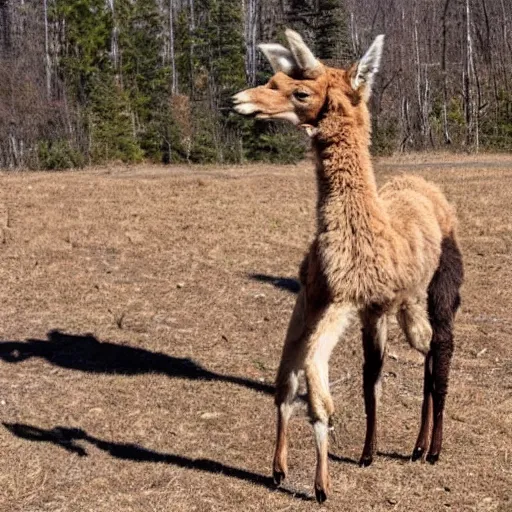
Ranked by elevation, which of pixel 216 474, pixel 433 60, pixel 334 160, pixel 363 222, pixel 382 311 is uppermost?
pixel 433 60

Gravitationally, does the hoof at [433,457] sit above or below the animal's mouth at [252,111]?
below

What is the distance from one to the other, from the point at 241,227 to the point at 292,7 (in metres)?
28.5

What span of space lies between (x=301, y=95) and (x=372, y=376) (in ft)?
6.08

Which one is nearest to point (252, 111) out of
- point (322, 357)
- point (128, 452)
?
point (322, 357)

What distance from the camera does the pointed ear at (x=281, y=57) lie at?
A: 421cm

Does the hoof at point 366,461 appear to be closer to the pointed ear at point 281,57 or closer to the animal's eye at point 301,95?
the animal's eye at point 301,95

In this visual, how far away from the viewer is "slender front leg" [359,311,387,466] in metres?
4.96

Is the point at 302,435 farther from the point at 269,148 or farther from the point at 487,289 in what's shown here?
the point at 269,148

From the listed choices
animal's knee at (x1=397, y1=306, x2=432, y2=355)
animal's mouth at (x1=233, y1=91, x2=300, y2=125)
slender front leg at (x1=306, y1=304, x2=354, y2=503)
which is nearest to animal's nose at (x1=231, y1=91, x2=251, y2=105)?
animal's mouth at (x1=233, y1=91, x2=300, y2=125)

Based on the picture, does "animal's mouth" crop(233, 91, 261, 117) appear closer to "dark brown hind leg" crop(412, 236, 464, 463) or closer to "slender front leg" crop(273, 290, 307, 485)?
"slender front leg" crop(273, 290, 307, 485)

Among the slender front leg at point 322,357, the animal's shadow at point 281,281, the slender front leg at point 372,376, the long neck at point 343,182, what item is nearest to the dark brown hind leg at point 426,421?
the slender front leg at point 372,376

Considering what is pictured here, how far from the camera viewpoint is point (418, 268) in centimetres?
435

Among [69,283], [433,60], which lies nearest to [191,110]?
[433,60]

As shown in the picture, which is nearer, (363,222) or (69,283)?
(363,222)
